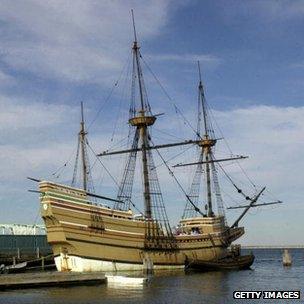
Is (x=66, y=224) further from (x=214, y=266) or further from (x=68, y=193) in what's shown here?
(x=214, y=266)

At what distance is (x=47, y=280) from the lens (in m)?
49.8

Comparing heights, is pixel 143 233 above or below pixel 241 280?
above

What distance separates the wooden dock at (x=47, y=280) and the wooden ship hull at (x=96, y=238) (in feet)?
37.9

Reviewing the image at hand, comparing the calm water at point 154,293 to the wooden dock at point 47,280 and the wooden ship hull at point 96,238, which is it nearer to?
the wooden dock at point 47,280

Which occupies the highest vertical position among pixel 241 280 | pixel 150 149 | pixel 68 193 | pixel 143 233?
pixel 150 149

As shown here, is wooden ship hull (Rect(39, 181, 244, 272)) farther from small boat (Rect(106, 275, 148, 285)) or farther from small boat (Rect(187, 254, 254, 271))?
small boat (Rect(106, 275, 148, 285))

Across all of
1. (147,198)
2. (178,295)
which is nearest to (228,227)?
(147,198)

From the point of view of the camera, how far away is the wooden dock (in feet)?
156

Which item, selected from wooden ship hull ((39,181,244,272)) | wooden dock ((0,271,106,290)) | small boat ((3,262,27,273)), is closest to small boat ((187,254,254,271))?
wooden ship hull ((39,181,244,272))

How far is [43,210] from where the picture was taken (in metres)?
62.8

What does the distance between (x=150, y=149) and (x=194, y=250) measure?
620 inches

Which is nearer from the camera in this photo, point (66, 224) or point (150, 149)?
point (66, 224)

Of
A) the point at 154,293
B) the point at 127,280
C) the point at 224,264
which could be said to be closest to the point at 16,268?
the point at 127,280

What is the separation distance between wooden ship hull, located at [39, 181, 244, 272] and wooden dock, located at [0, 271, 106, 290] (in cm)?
1157
